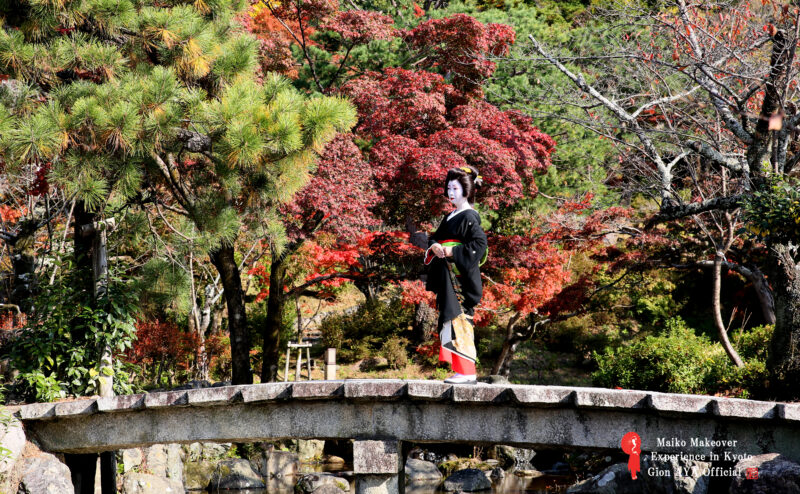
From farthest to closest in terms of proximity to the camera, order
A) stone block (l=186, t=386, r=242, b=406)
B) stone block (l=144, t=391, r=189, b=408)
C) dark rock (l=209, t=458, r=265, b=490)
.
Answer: dark rock (l=209, t=458, r=265, b=490) → stone block (l=144, t=391, r=189, b=408) → stone block (l=186, t=386, r=242, b=406)

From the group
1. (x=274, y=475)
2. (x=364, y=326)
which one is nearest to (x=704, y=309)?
(x=364, y=326)

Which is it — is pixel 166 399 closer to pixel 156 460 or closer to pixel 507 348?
pixel 156 460

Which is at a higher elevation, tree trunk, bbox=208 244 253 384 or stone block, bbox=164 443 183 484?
tree trunk, bbox=208 244 253 384

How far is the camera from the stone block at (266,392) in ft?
20.6

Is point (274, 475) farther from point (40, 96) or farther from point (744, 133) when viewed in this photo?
point (744, 133)

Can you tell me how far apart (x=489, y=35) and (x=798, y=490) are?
8.65 m

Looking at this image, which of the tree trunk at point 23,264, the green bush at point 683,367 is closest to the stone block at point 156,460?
the tree trunk at point 23,264

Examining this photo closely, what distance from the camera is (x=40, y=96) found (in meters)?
8.08

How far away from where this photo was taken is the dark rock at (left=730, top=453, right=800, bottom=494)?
4.95 meters

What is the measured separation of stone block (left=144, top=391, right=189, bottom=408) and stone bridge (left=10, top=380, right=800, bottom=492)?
0.04 feet

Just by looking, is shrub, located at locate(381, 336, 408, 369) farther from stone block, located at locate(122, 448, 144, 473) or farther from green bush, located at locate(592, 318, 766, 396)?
stone block, located at locate(122, 448, 144, 473)

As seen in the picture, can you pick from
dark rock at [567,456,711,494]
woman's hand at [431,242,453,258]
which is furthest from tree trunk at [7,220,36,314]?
dark rock at [567,456,711,494]

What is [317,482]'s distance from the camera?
979cm

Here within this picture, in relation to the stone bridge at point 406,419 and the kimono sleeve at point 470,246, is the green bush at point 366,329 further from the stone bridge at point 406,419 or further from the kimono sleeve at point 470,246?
the kimono sleeve at point 470,246
